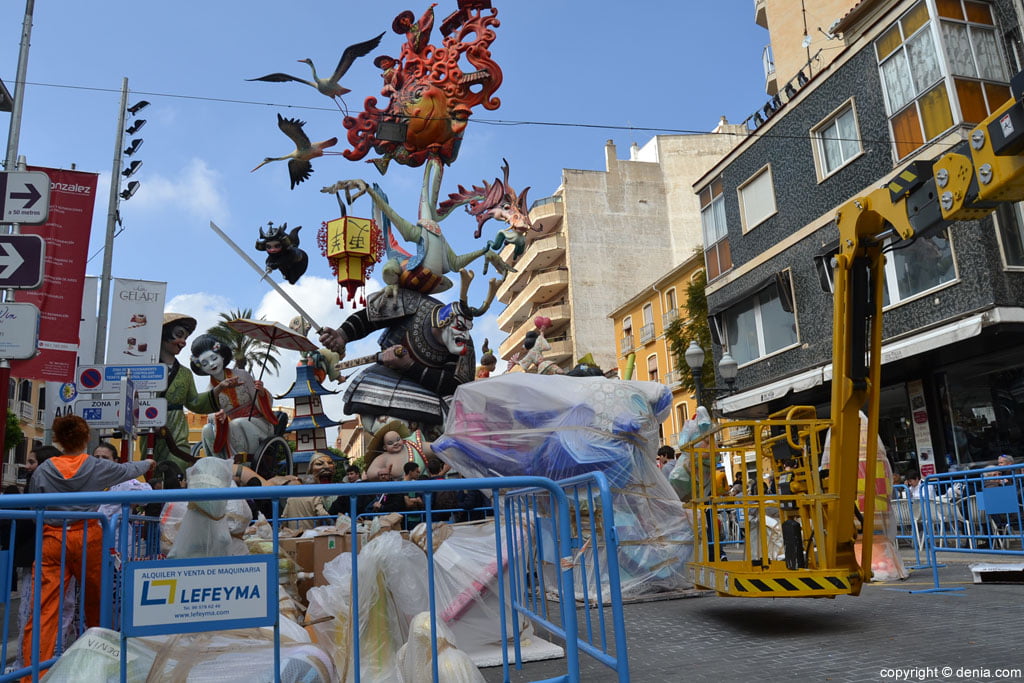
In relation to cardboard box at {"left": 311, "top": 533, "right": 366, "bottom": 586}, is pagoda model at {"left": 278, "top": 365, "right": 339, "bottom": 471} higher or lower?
higher

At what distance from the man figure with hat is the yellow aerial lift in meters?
11.7

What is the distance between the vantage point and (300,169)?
13.7m

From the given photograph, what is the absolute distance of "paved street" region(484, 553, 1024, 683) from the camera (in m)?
4.50

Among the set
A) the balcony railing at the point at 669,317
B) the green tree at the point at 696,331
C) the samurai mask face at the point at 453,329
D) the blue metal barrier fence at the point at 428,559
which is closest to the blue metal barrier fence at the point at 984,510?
the blue metal barrier fence at the point at 428,559

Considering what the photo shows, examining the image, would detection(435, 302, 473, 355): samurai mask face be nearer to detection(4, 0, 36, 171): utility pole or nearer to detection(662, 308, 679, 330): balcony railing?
detection(4, 0, 36, 171): utility pole

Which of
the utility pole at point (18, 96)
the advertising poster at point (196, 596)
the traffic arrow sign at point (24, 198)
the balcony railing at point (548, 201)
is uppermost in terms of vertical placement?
the balcony railing at point (548, 201)

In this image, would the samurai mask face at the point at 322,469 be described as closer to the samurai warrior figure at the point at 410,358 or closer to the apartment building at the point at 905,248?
the samurai warrior figure at the point at 410,358

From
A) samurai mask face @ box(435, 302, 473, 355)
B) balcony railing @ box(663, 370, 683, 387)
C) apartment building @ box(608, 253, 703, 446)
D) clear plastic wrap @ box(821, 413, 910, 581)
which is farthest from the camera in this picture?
balcony railing @ box(663, 370, 683, 387)

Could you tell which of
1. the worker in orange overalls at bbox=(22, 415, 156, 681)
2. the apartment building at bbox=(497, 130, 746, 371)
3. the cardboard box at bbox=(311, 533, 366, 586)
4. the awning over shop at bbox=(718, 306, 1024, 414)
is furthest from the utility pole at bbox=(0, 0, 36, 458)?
the apartment building at bbox=(497, 130, 746, 371)

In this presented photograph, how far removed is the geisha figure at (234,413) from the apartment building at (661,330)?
20.1 m

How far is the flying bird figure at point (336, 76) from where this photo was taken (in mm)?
13453

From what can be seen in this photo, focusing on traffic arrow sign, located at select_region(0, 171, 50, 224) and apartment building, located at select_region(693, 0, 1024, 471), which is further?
apartment building, located at select_region(693, 0, 1024, 471)

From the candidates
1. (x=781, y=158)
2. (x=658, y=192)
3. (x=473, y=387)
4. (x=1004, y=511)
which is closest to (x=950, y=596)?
(x=1004, y=511)

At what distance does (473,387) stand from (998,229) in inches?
407
